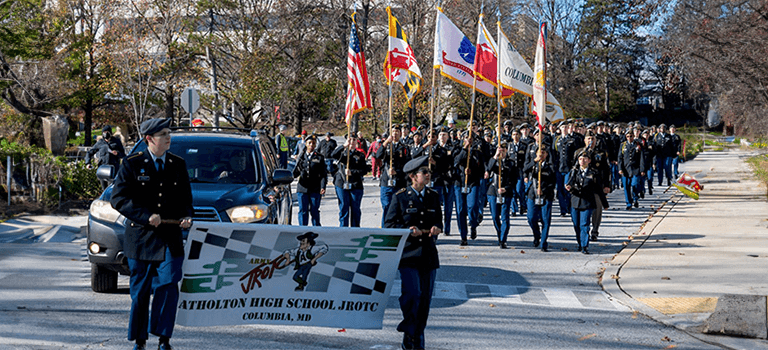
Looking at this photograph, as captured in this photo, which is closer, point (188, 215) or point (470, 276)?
point (188, 215)

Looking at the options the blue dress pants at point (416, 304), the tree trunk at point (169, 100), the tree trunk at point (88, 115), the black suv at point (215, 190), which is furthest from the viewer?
the tree trunk at point (88, 115)

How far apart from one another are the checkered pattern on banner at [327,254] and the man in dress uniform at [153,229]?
1.26 ft

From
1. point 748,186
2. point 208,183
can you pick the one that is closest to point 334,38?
point 748,186

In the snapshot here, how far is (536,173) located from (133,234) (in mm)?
8498

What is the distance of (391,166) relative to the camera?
45.7 ft

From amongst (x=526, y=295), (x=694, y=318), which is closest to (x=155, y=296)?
(x=526, y=295)

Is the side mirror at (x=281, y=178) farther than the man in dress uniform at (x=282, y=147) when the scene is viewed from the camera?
No

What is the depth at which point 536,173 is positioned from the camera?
13328mm

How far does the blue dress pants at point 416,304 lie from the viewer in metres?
6.57

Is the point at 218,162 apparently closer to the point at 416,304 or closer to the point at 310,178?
the point at 310,178

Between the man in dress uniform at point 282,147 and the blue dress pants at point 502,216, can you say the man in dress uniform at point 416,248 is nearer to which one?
the blue dress pants at point 502,216

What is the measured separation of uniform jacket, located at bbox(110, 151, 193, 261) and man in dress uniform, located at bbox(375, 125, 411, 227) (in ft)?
24.9

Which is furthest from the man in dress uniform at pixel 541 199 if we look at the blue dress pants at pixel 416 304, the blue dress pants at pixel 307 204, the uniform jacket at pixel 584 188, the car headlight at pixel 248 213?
the blue dress pants at pixel 416 304

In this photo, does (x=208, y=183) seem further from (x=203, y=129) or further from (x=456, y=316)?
(x=456, y=316)
